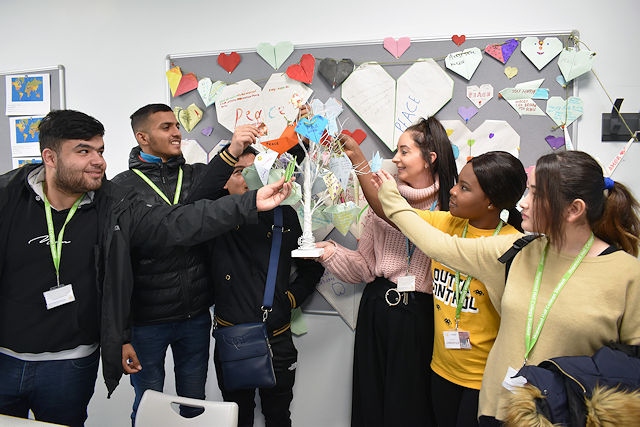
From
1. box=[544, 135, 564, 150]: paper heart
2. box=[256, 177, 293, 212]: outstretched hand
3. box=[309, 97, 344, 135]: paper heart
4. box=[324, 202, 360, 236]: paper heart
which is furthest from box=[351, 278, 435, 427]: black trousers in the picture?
box=[544, 135, 564, 150]: paper heart

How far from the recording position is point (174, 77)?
89.7 inches

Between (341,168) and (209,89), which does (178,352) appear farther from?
(209,89)

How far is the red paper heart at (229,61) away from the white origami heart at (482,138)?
1129mm

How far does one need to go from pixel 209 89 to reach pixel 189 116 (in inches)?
7.5

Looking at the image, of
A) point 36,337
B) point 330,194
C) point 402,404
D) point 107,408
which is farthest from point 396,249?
point 107,408

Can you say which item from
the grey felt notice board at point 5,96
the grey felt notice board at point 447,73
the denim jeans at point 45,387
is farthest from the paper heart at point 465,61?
the grey felt notice board at point 5,96

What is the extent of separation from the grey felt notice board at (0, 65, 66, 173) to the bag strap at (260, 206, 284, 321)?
1720 mm

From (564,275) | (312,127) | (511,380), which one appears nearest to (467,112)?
(312,127)

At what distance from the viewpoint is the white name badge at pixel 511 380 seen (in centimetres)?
115

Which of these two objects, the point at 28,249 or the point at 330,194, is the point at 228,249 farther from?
the point at 28,249

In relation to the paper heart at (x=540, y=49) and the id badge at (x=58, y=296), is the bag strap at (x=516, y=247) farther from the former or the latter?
the id badge at (x=58, y=296)

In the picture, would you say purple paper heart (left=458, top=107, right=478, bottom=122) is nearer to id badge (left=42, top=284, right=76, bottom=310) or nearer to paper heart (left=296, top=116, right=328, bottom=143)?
paper heart (left=296, top=116, right=328, bottom=143)

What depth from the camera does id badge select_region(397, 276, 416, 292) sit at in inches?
63.7

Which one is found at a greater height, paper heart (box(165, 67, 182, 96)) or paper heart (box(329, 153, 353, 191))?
paper heart (box(165, 67, 182, 96))
